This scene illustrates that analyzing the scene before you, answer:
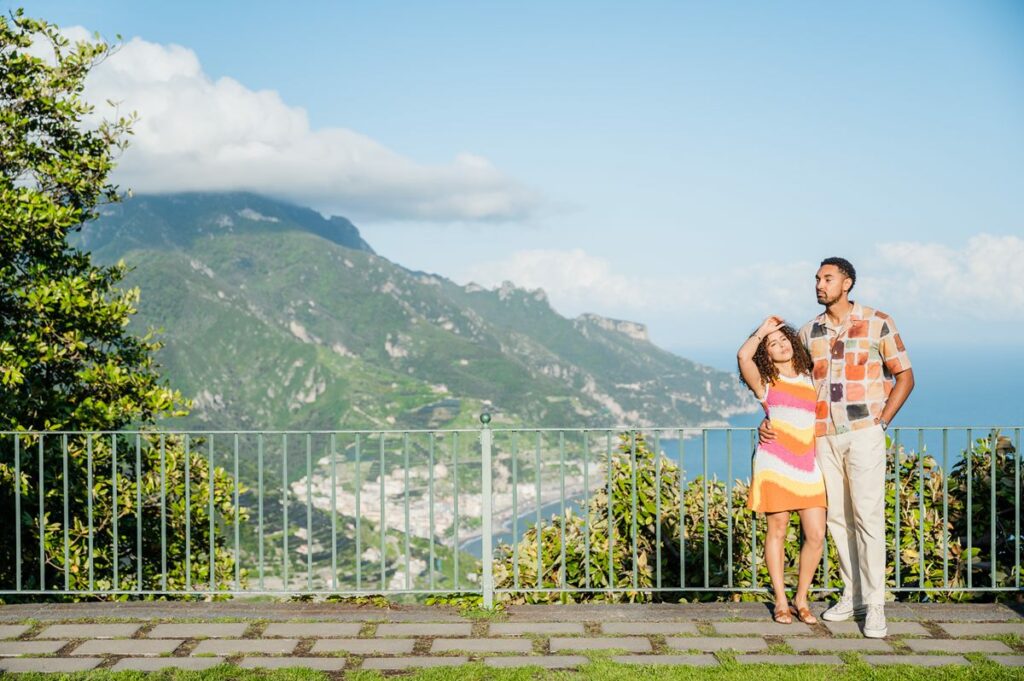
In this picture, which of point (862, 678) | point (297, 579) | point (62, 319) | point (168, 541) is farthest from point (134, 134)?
point (297, 579)

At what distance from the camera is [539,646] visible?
4.87 meters

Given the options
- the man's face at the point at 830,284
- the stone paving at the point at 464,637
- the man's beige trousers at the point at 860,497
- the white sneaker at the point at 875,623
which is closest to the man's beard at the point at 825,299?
the man's face at the point at 830,284

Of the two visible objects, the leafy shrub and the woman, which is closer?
the woman

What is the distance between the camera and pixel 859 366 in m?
4.93

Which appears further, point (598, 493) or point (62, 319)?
point (62, 319)

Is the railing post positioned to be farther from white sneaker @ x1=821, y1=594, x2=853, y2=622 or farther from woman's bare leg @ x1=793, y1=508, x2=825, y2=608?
white sneaker @ x1=821, y1=594, x2=853, y2=622

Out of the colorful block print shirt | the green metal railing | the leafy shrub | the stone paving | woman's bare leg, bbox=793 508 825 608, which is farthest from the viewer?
the leafy shrub

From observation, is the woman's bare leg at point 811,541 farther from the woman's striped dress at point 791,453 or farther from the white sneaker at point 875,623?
the white sneaker at point 875,623

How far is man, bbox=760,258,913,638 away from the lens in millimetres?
4914

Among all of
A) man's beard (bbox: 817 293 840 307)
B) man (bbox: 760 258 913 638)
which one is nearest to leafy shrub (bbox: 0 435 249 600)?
man (bbox: 760 258 913 638)

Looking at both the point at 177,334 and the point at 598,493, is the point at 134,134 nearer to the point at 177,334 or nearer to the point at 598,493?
the point at 598,493

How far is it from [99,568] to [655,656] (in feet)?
19.4

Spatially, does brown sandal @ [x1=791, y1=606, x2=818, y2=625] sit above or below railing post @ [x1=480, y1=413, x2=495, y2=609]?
below

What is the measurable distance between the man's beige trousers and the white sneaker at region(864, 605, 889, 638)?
0.12 feet
